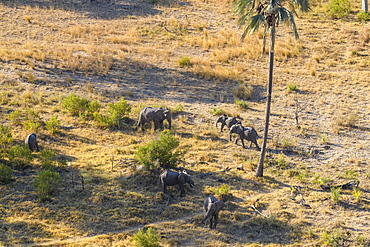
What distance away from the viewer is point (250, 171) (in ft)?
57.4

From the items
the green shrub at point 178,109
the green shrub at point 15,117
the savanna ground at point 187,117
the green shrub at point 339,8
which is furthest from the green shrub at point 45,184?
the green shrub at point 339,8

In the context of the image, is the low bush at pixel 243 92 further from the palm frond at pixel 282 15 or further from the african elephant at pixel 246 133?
the palm frond at pixel 282 15

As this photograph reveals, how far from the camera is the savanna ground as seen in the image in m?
13.7

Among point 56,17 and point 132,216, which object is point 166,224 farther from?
point 56,17

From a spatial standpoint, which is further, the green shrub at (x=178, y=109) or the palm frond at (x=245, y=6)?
the green shrub at (x=178, y=109)

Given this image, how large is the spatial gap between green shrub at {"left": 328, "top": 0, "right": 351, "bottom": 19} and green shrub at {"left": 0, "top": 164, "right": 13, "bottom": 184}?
3354 cm

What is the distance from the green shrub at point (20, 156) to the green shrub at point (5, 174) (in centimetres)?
97

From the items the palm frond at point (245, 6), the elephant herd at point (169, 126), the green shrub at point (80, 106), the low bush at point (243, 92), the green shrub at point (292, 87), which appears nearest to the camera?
the elephant herd at point (169, 126)

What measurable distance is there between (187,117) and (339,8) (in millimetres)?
23363

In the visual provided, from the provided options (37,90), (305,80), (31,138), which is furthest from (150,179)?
(305,80)

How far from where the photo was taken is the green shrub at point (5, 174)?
15.5 metres

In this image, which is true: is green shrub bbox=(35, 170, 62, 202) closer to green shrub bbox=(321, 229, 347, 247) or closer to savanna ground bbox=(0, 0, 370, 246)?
savanna ground bbox=(0, 0, 370, 246)

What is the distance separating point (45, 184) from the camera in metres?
14.7

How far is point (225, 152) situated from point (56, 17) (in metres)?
27.5
